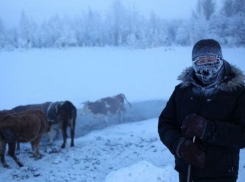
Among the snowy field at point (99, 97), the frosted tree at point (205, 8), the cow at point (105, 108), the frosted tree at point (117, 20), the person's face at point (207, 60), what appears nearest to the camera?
the person's face at point (207, 60)

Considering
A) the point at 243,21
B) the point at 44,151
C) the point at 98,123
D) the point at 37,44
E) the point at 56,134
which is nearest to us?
the point at 44,151

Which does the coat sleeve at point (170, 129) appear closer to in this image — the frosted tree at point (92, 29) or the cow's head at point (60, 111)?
the cow's head at point (60, 111)

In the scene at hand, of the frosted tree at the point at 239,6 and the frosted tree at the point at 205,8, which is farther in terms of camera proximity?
the frosted tree at the point at 205,8

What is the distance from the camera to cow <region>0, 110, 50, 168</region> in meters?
5.05

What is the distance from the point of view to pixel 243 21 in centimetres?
1811

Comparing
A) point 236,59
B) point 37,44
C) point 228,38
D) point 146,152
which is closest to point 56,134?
point 146,152

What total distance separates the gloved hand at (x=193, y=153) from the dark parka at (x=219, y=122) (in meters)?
0.08

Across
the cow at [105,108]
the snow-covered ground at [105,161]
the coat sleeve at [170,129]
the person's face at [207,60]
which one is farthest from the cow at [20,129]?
the person's face at [207,60]

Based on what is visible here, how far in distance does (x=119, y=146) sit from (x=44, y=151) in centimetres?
199

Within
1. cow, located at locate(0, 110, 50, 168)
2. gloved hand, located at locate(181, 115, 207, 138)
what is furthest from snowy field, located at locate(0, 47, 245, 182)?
gloved hand, located at locate(181, 115, 207, 138)

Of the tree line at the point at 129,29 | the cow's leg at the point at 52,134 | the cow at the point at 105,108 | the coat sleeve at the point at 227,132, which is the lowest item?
the cow's leg at the point at 52,134

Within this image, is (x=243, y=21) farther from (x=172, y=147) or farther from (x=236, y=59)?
(x=172, y=147)

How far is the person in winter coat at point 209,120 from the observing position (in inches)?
65.0

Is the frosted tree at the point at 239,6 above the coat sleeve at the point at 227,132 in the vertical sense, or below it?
above
